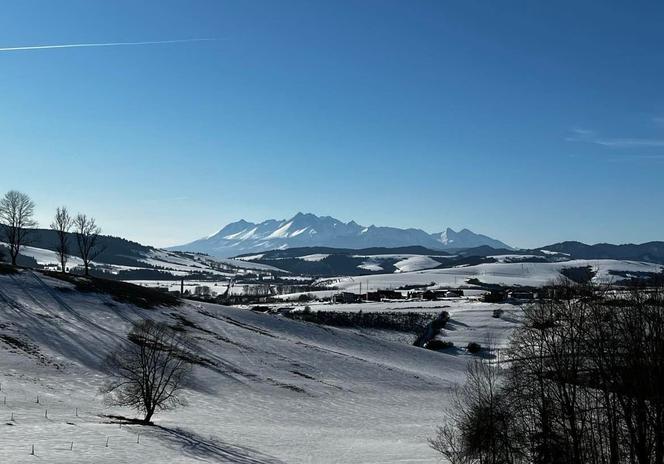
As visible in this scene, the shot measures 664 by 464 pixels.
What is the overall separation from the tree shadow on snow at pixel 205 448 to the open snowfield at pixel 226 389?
107 millimetres

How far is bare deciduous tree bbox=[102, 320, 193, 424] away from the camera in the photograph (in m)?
40.0

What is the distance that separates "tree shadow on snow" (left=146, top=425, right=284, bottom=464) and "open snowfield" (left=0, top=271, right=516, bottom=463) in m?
0.11

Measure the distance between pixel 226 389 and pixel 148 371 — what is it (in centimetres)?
1931

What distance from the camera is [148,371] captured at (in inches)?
1582

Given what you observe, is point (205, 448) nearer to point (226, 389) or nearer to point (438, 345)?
point (226, 389)

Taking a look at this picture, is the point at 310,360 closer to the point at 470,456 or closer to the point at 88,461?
the point at 470,456

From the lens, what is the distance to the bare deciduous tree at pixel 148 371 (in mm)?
39969

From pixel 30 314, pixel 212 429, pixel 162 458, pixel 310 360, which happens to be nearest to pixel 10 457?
pixel 162 458

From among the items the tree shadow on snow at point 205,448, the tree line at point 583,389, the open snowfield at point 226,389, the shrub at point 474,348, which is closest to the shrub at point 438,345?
the shrub at point 474,348

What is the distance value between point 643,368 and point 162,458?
1061 inches

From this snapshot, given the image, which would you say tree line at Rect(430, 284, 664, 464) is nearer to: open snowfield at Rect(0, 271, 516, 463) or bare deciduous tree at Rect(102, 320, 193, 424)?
open snowfield at Rect(0, 271, 516, 463)

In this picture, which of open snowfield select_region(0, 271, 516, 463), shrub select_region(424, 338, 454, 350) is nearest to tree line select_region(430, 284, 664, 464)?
open snowfield select_region(0, 271, 516, 463)

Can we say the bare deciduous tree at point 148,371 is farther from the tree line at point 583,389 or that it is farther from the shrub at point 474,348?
the shrub at point 474,348

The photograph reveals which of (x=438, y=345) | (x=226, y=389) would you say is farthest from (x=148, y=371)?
(x=438, y=345)
